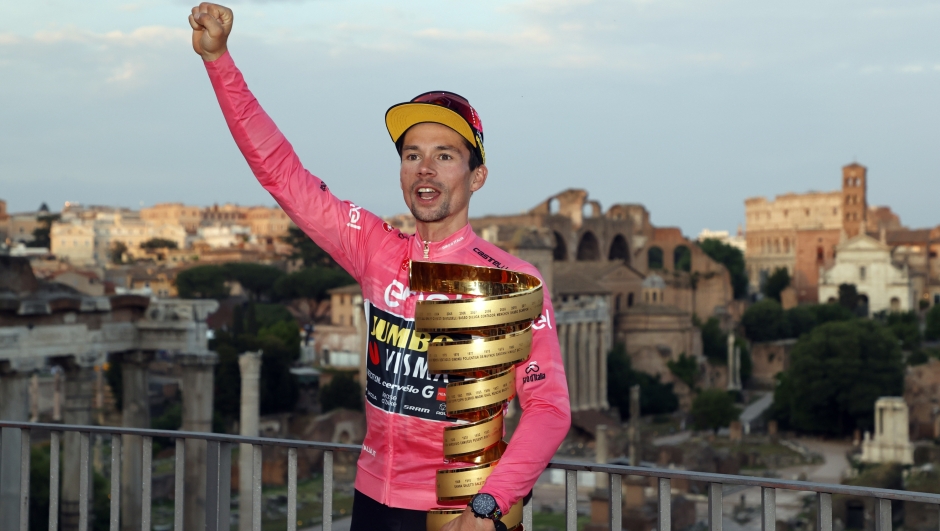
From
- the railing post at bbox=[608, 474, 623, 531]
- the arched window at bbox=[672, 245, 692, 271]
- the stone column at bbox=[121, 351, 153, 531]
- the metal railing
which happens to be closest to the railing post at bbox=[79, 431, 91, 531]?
the metal railing

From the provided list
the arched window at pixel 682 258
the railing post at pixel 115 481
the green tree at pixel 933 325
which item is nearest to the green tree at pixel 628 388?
the green tree at pixel 933 325

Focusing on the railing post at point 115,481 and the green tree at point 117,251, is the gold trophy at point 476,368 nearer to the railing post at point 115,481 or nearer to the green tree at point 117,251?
the railing post at point 115,481

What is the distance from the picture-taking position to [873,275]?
59.8 metres

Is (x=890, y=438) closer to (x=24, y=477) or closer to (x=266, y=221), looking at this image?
(x=24, y=477)

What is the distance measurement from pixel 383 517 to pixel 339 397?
107ft

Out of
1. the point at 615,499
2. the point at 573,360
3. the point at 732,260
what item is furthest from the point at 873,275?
the point at 615,499

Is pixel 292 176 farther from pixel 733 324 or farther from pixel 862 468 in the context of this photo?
pixel 733 324

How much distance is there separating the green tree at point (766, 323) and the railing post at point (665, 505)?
51082 mm

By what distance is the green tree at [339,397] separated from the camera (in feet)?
113

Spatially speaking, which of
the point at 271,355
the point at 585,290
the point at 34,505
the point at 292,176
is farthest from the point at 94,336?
the point at 585,290

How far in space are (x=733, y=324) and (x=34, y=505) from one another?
4126 cm

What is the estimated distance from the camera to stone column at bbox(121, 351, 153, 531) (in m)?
15.0

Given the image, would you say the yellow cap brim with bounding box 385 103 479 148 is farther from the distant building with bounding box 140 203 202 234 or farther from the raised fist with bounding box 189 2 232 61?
the distant building with bounding box 140 203 202 234

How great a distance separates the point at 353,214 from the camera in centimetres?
223
